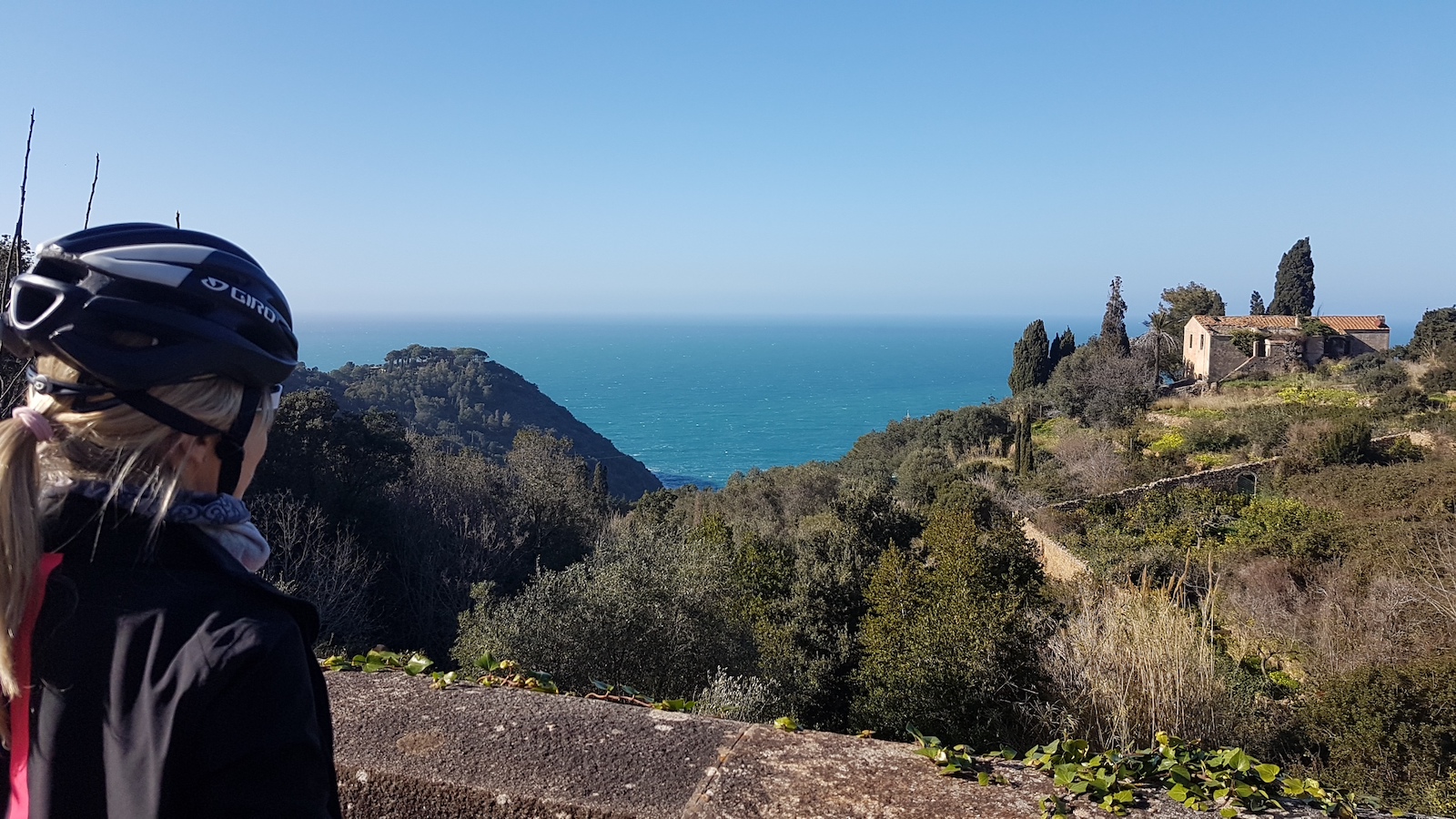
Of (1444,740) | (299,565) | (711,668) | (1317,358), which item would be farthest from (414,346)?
(1444,740)

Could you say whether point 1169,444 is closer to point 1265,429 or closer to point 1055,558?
point 1265,429

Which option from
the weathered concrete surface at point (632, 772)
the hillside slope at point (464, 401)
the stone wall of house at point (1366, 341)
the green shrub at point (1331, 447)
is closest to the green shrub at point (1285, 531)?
the green shrub at point (1331, 447)

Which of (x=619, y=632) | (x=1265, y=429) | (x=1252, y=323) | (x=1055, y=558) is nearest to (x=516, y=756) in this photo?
(x=619, y=632)

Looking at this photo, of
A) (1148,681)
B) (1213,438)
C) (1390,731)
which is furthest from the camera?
(1213,438)

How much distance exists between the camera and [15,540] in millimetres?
875

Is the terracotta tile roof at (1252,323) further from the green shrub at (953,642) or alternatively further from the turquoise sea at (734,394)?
the green shrub at (953,642)

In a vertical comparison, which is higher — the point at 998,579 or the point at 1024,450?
the point at 998,579

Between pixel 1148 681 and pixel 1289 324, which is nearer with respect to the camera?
pixel 1148 681

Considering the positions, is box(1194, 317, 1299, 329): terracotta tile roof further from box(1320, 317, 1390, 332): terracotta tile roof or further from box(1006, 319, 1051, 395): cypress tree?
box(1006, 319, 1051, 395): cypress tree

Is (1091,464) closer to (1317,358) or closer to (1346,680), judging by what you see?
(1346,680)

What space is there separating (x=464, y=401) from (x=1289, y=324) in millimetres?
38074

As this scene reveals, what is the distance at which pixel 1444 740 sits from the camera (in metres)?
5.97

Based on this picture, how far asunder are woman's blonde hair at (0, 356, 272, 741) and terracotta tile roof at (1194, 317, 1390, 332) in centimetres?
3531

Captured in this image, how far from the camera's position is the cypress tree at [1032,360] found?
37.9 meters
